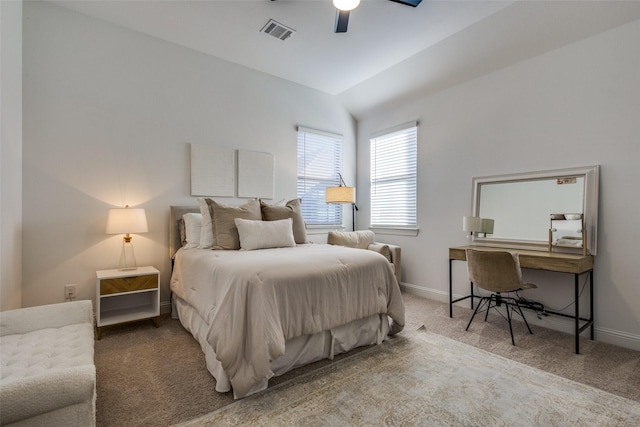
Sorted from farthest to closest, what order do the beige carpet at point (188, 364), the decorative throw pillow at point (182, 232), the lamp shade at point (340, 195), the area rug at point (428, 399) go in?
the lamp shade at point (340, 195) → the decorative throw pillow at point (182, 232) → the beige carpet at point (188, 364) → the area rug at point (428, 399)

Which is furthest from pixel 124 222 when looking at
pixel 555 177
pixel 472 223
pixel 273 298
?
pixel 555 177

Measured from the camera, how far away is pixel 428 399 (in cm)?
177

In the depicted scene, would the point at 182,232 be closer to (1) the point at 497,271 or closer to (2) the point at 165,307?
(2) the point at 165,307

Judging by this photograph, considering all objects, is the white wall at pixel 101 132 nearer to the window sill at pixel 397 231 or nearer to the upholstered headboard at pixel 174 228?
the upholstered headboard at pixel 174 228

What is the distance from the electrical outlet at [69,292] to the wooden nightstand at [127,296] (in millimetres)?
256

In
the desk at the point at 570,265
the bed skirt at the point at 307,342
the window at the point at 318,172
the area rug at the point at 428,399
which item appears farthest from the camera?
the window at the point at 318,172

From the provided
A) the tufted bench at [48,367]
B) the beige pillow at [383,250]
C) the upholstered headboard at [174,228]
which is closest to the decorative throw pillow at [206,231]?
the upholstered headboard at [174,228]

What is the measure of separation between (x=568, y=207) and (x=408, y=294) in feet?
6.98

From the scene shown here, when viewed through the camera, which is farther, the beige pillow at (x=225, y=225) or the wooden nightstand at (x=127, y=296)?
the beige pillow at (x=225, y=225)

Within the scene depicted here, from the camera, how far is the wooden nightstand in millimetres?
2643

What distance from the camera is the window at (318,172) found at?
4511 millimetres

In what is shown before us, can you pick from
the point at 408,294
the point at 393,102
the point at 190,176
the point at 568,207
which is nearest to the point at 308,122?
the point at 393,102

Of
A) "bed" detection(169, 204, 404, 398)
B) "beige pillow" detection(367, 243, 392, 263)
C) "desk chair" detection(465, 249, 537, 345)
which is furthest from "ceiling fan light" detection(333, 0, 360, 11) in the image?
"beige pillow" detection(367, 243, 392, 263)

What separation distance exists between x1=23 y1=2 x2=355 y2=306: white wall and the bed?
0.99m
